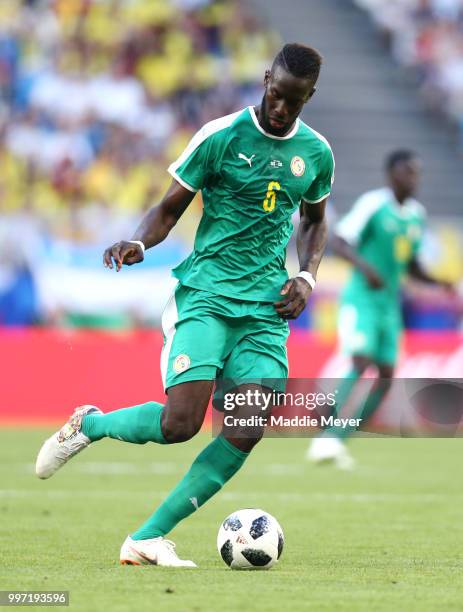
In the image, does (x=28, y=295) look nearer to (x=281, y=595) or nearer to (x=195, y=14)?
(x=195, y=14)

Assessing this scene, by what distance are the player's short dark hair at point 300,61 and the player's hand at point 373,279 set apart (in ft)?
19.4

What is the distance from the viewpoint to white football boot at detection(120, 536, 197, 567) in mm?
6406

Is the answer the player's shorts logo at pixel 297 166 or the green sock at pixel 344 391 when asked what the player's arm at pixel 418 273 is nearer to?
the green sock at pixel 344 391

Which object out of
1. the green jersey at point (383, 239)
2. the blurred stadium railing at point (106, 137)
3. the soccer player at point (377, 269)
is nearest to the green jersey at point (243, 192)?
the soccer player at point (377, 269)

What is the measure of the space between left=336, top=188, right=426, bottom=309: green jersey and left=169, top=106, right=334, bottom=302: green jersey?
6164 mm

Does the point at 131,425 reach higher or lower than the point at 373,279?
lower

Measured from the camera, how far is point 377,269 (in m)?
12.9

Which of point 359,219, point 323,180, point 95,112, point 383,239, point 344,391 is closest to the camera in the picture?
point 323,180

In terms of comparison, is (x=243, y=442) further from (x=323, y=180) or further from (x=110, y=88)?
(x=110, y=88)

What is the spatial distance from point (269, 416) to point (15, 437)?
878 centimetres

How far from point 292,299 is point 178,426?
83 centimetres

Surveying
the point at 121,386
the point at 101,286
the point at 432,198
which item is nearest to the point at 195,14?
the point at 432,198

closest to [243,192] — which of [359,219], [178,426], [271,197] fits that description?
[271,197]

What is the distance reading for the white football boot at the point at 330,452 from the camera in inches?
491
